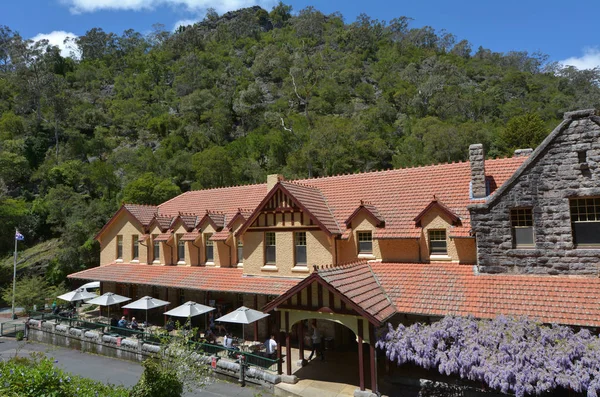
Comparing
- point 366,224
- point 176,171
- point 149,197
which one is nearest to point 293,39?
point 176,171

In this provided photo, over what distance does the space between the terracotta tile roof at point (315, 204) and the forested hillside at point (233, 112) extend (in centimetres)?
2667

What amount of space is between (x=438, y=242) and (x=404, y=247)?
4.98ft

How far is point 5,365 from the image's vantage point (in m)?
10.1

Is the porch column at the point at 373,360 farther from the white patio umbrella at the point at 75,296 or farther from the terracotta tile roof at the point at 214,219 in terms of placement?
the white patio umbrella at the point at 75,296

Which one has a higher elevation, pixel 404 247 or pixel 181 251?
pixel 404 247

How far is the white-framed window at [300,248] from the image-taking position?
2002 centimetres

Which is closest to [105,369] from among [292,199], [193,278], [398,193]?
[193,278]

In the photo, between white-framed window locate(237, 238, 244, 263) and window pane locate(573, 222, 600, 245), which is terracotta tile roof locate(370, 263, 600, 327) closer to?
window pane locate(573, 222, 600, 245)

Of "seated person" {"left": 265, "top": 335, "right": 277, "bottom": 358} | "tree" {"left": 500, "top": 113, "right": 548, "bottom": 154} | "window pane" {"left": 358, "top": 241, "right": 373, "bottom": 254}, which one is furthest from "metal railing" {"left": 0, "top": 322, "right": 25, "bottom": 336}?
"tree" {"left": 500, "top": 113, "right": 548, "bottom": 154}

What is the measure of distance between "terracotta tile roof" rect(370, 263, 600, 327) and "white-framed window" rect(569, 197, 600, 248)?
4.50 ft

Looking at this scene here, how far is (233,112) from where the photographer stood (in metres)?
86.3

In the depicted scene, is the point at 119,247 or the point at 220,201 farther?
the point at 119,247

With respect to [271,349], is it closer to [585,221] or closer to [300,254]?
[300,254]

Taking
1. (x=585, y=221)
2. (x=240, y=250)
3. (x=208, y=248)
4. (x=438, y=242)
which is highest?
(x=585, y=221)
